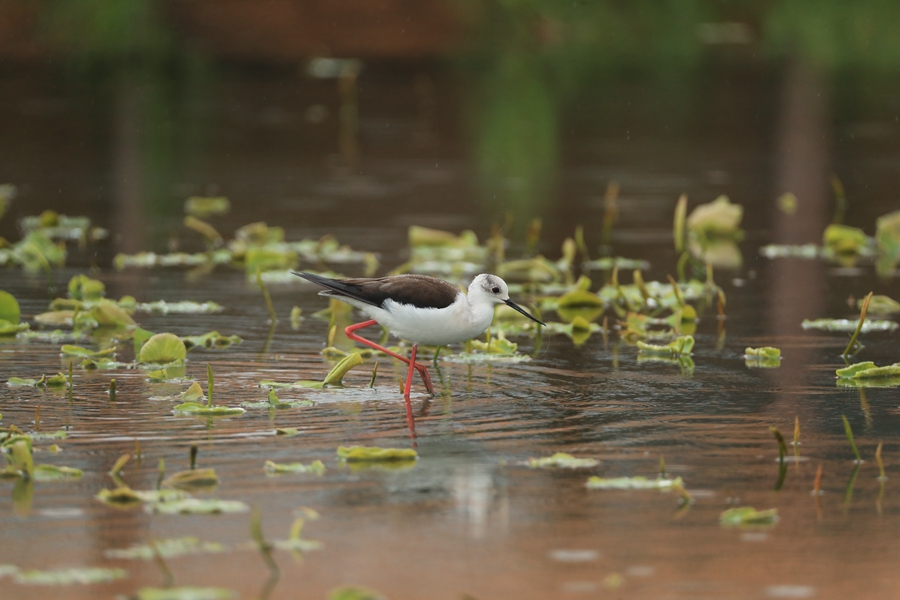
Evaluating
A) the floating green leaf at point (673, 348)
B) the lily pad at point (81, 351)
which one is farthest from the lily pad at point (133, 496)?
the floating green leaf at point (673, 348)

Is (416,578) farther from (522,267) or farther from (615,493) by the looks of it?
(522,267)

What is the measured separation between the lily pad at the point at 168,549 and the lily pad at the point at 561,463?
1825mm

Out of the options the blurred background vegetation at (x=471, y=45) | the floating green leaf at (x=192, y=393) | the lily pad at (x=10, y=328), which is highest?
the blurred background vegetation at (x=471, y=45)

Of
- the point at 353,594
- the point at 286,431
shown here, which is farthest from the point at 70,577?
the point at 286,431

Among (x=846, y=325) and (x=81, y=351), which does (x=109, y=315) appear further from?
(x=846, y=325)

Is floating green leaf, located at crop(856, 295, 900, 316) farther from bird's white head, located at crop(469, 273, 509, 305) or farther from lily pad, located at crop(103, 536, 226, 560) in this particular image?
lily pad, located at crop(103, 536, 226, 560)

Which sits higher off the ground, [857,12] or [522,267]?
[857,12]

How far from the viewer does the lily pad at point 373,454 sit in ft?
24.4

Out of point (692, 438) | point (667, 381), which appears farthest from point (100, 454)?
point (667, 381)

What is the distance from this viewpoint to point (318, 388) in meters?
9.26

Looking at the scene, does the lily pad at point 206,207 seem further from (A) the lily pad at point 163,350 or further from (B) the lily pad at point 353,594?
Result: (B) the lily pad at point 353,594

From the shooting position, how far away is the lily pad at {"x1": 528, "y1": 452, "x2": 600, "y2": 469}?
24.2ft

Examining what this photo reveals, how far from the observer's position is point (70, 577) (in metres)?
5.77

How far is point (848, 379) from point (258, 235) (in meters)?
7.63
